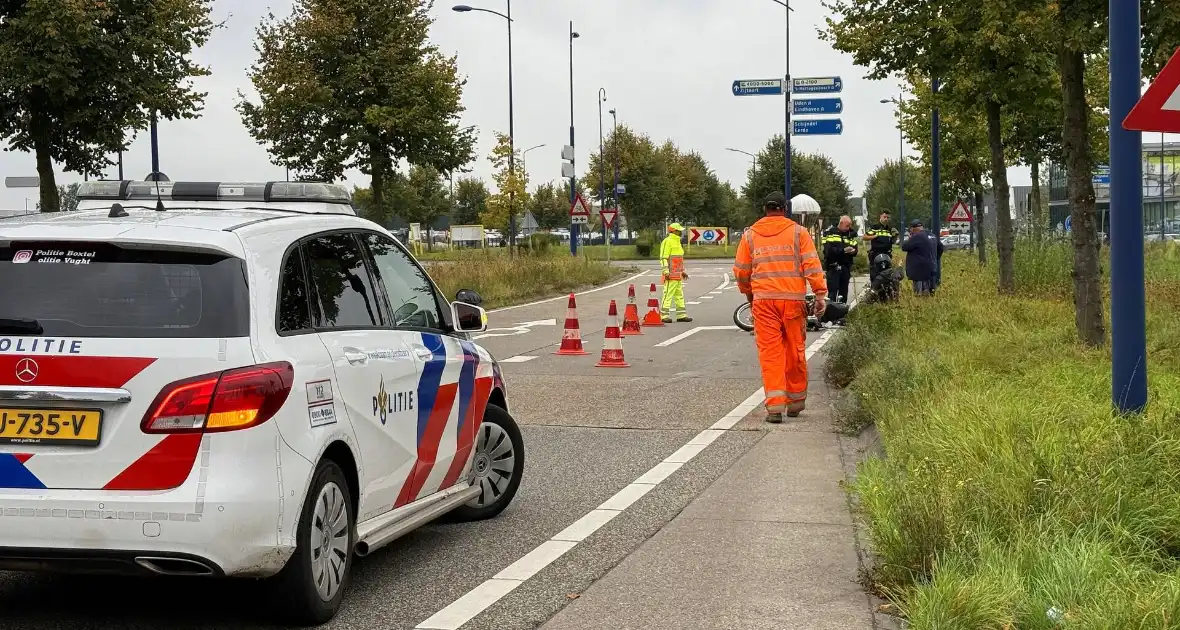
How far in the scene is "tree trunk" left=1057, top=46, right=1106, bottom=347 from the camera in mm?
13133

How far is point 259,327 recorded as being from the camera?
5.03 meters

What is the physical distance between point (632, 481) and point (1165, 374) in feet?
13.5

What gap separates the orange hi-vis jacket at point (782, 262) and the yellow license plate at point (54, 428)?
7.26 m

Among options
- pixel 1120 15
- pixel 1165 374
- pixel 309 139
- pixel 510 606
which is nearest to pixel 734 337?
pixel 1165 374

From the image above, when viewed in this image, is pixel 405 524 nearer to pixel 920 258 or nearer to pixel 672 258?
pixel 672 258

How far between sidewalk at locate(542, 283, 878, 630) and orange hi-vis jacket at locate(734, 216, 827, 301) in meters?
2.28

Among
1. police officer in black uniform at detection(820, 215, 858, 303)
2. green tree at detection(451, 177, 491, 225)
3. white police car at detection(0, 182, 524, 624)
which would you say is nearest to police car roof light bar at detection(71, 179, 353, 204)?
white police car at detection(0, 182, 524, 624)

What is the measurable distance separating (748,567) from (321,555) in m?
2.02

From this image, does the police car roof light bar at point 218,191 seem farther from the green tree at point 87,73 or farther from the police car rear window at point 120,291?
the green tree at point 87,73

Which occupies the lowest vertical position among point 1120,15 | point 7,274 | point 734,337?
point 734,337

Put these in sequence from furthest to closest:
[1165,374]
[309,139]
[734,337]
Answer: [309,139] → [734,337] → [1165,374]

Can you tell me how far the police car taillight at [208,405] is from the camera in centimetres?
477

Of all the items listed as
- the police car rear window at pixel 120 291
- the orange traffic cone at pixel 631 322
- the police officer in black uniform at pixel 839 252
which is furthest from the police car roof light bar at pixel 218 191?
the police officer in black uniform at pixel 839 252

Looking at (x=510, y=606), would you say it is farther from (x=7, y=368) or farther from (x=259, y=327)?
(x=7, y=368)
